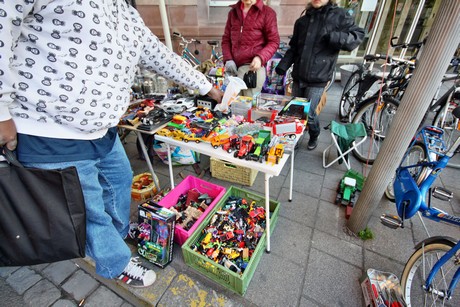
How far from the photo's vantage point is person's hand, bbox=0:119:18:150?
34.0 inches

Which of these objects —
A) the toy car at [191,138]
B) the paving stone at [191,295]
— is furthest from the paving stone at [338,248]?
the toy car at [191,138]

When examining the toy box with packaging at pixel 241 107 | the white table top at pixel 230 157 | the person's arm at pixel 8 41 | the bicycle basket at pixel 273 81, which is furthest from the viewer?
the bicycle basket at pixel 273 81

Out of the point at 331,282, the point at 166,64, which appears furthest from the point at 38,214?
the point at 331,282

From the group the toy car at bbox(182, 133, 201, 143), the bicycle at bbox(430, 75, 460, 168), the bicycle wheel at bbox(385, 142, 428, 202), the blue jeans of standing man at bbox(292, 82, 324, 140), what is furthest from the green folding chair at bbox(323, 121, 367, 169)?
the toy car at bbox(182, 133, 201, 143)

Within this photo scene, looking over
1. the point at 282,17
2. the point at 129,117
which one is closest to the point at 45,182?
the point at 129,117

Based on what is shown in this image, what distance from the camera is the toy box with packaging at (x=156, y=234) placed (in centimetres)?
170

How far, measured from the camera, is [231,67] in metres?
2.99

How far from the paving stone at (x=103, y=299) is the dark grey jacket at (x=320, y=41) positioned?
2.84 m

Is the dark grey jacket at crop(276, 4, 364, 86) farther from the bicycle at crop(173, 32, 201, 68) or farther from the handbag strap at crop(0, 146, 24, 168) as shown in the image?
the bicycle at crop(173, 32, 201, 68)

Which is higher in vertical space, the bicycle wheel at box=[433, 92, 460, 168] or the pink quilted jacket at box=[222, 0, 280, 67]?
the pink quilted jacket at box=[222, 0, 280, 67]

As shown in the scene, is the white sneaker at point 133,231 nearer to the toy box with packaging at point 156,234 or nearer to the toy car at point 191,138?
the toy box with packaging at point 156,234

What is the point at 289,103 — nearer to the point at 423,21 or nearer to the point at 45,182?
the point at 45,182

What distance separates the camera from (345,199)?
88.5 inches

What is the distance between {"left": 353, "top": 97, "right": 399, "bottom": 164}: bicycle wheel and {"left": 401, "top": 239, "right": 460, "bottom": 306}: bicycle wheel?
152 cm
